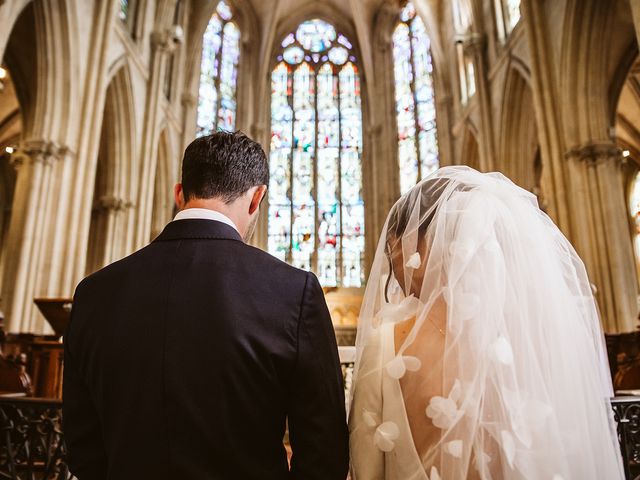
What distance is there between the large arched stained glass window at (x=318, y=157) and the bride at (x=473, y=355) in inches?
562

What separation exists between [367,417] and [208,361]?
0.55 meters

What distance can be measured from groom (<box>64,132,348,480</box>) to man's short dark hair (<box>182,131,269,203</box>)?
7cm

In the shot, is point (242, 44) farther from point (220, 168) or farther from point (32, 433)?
point (220, 168)

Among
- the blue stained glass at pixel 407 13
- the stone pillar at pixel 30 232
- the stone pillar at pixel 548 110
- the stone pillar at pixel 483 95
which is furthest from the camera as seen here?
the blue stained glass at pixel 407 13

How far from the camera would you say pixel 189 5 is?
14938mm

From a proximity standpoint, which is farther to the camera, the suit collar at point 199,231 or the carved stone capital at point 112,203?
the carved stone capital at point 112,203

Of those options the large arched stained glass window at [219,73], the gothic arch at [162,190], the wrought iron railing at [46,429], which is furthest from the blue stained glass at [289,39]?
the wrought iron railing at [46,429]

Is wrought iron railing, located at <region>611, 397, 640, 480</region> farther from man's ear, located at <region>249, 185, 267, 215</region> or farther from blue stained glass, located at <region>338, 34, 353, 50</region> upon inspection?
blue stained glass, located at <region>338, 34, 353, 50</region>

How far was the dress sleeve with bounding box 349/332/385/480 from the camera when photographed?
4.65ft

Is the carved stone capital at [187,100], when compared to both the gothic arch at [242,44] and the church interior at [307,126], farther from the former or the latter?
the gothic arch at [242,44]

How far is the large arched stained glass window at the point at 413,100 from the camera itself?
15546 mm

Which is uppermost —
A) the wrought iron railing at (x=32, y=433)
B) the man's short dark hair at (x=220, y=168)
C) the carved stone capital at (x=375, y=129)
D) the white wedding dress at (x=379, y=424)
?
the carved stone capital at (x=375, y=129)

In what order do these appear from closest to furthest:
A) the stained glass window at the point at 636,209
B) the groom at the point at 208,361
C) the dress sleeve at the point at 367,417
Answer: the groom at the point at 208,361
the dress sleeve at the point at 367,417
the stained glass window at the point at 636,209

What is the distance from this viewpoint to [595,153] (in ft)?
27.1
